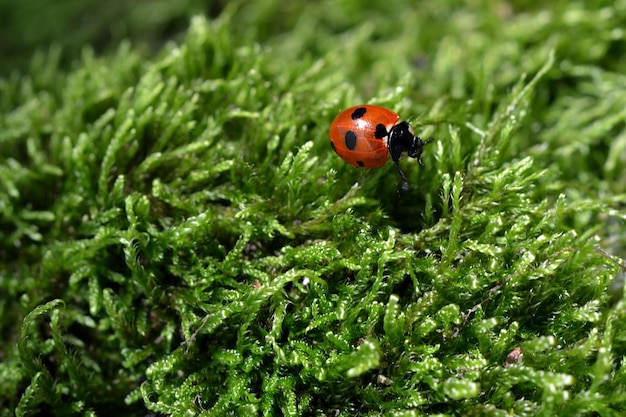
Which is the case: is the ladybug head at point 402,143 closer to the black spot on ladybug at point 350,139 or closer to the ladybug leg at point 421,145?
the ladybug leg at point 421,145

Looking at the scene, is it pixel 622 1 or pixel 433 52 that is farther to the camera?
pixel 433 52

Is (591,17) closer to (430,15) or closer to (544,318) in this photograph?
(430,15)

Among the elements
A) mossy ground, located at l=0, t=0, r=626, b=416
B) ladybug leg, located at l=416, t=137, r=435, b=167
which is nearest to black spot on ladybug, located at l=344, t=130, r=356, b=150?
mossy ground, located at l=0, t=0, r=626, b=416

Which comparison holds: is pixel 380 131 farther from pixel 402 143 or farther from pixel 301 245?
pixel 301 245

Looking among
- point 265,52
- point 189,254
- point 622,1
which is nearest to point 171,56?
point 265,52

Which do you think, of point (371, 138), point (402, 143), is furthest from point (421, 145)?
point (371, 138)

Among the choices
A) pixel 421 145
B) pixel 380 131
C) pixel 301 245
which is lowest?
pixel 301 245
